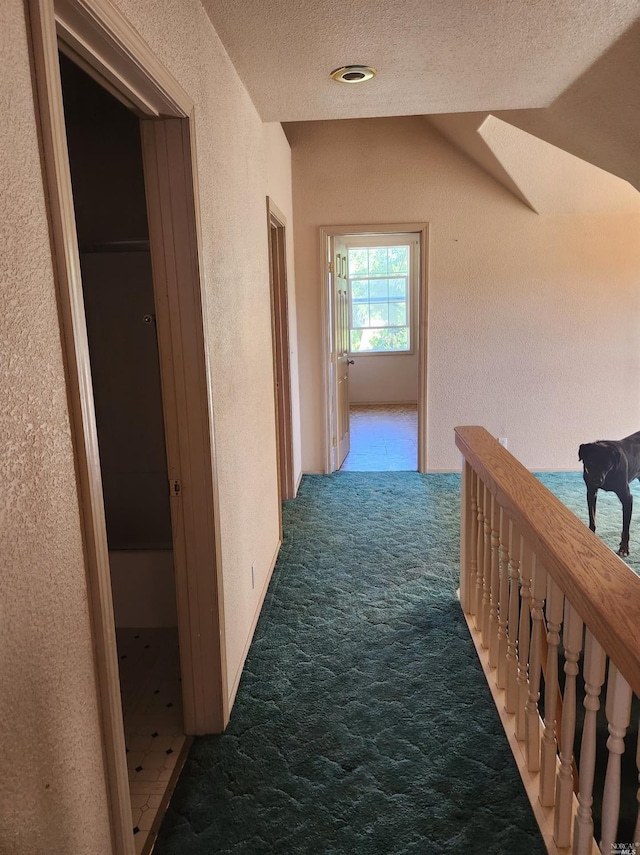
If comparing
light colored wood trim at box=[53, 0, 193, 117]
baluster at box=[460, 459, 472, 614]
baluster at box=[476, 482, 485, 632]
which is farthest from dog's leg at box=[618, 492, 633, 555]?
light colored wood trim at box=[53, 0, 193, 117]

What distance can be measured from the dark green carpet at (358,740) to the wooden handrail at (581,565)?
2.66 ft

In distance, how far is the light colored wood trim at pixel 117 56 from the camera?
112 cm

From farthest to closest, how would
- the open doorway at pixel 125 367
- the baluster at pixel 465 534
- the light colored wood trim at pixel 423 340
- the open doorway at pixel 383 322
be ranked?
the open doorway at pixel 383 322, the light colored wood trim at pixel 423 340, the open doorway at pixel 125 367, the baluster at pixel 465 534

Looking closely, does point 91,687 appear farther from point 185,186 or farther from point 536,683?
point 185,186

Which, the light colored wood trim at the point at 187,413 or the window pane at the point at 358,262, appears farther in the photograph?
the window pane at the point at 358,262

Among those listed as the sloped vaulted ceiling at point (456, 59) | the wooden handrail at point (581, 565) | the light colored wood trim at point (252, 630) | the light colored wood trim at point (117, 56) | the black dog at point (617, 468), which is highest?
the sloped vaulted ceiling at point (456, 59)

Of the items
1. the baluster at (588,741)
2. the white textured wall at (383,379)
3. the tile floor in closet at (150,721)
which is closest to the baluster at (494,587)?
the baluster at (588,741)

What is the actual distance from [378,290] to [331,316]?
4.00 m

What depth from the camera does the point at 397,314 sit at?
29.0ft

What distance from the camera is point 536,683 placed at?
5.64ft

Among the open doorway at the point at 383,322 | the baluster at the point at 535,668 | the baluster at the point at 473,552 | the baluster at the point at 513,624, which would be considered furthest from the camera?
the open doorway at the point at 383,322

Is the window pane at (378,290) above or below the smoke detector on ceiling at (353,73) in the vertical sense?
below

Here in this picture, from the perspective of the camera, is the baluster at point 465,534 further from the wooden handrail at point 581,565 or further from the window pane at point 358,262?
the window pane at point 358,262

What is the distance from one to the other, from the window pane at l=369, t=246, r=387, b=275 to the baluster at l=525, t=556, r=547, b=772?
7.53m
